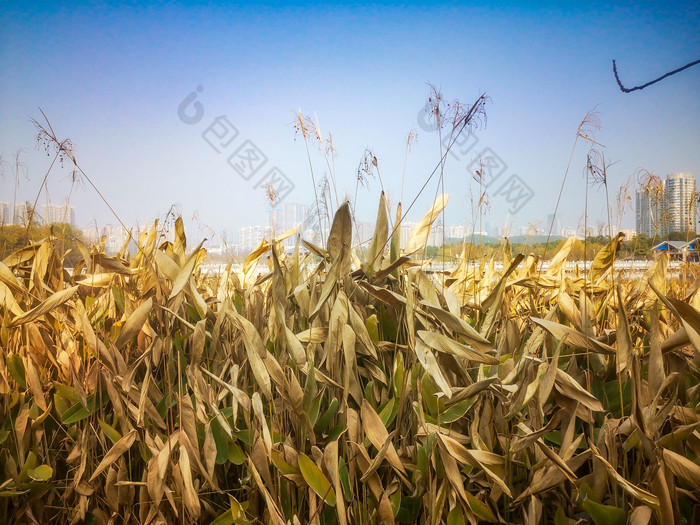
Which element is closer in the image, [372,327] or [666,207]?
[372,327]

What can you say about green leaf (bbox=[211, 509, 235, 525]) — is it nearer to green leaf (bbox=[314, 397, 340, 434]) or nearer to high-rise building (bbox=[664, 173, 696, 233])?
green leaf (bbox=[314, 397, 340, 434])

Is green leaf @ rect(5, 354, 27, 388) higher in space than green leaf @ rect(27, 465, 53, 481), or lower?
higher

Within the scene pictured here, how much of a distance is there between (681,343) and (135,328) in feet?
3.07

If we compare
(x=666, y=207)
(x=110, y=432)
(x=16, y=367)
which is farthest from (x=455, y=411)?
(x=666, y=207)

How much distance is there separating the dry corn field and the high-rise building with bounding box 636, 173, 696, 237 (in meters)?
0.62

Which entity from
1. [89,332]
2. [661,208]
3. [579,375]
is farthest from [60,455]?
[661,208]

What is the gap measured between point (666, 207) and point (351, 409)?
4.60ft

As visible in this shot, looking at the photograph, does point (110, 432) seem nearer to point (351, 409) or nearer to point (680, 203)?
point (351, 409)

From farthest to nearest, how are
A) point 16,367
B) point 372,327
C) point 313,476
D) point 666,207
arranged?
point 666,207
point 16,367
point 372,327
point 313,476

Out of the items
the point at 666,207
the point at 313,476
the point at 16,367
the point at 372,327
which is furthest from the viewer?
the point at 666,207

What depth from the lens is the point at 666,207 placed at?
1.51 m

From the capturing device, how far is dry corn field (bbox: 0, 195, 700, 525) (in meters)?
0.69

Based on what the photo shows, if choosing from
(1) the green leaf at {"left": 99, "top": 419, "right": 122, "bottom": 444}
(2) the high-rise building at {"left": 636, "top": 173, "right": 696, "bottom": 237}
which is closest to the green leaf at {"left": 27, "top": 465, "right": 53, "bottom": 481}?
(1) the green leaf at {"left": 99, "top": 419, "right": 122, "bottom": 444}

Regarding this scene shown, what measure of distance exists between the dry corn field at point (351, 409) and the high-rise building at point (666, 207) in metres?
0.62
